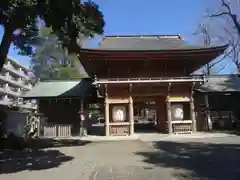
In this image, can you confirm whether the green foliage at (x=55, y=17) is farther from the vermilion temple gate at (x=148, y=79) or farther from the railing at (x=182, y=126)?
the railing at (x=182, y=126)

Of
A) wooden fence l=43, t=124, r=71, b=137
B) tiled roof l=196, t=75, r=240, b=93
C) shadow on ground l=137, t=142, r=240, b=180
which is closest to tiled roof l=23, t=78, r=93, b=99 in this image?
wooden fence l=43, t=124, r=71, b=137

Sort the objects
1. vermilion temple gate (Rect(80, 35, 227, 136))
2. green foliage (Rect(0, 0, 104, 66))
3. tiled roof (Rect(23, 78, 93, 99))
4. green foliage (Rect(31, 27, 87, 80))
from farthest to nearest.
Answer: green foliage (Rect(31, 27, 87, 80)) < tiled roof (Rect(23, 78, 93, 99)) < vermilion temple gate (Rect(80, 35, 227, 136)) < green foliage (Rect(0, 0, 104, 66))

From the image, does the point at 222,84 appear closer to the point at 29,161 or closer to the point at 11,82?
the point at 29,161

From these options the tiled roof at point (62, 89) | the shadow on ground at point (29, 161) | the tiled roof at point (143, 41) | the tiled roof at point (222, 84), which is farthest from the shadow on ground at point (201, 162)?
the tiled roof at point (62, 89)

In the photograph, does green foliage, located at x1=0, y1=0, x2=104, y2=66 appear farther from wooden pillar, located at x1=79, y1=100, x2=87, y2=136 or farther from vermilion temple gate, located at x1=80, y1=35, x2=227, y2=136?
wooden pillar, located at x1=79, y1=100, x2=87, y2=136

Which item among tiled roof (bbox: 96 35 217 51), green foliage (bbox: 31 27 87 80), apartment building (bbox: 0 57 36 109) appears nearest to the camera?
tiled roof (bbox: 96 35 217 51)

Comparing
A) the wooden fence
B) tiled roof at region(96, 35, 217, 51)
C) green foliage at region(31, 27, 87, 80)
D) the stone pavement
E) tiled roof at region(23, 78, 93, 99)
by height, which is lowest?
the stone pavement

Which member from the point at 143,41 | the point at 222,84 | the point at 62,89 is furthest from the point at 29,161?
the point at 222,84

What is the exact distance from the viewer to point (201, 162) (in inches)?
398

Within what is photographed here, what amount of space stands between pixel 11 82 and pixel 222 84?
63.8 m

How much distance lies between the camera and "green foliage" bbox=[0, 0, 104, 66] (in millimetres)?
9562

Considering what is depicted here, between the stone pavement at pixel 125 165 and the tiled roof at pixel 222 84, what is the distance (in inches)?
525

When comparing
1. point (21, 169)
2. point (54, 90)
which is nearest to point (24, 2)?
point (21, 169)

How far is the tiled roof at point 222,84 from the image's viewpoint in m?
25.9
